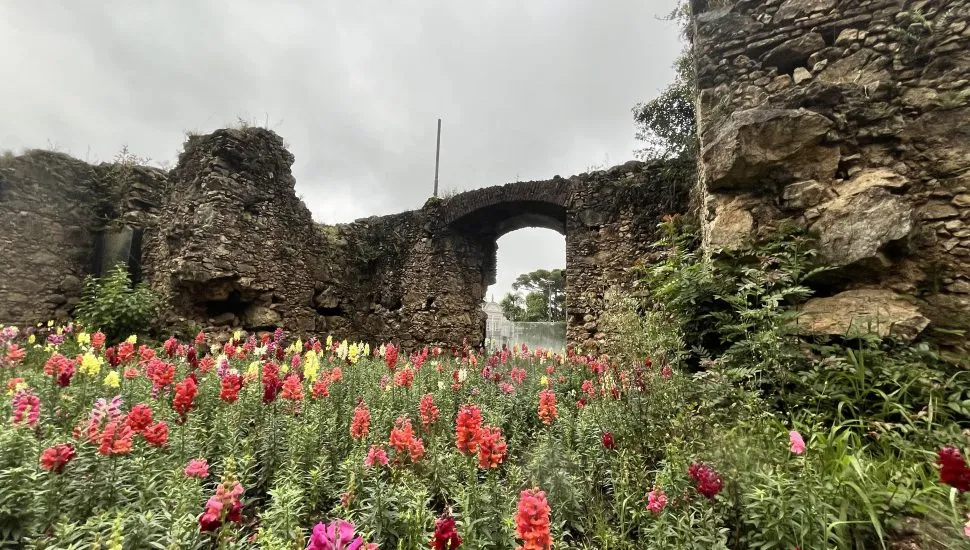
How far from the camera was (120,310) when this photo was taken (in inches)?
303

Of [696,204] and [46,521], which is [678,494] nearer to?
[46,521]

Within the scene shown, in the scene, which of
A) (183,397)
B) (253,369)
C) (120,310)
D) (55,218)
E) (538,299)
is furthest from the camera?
(538,299)

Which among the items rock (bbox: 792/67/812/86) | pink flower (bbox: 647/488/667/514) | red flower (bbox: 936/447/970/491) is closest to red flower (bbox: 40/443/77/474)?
pink flower (bbox: 647/488/667/514)

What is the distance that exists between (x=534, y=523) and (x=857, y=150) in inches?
173

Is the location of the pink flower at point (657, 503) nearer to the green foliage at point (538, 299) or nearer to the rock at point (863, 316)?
the rock at point (863, 316)

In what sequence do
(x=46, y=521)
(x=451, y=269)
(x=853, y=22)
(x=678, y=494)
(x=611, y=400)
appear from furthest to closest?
1. (x=451, y=269)
2. (x=853, y=22)
3. (x=611, y=400)
4. (x=678, y=494)
5. (x=46, y=521)

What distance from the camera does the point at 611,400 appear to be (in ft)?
11.5

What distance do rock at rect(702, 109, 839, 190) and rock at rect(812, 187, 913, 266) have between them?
355mm

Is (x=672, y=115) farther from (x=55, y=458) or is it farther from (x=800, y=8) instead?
(x=55, y=458)

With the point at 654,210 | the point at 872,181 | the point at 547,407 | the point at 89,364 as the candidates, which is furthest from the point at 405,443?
the point at 654,210

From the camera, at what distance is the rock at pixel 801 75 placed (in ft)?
13.5

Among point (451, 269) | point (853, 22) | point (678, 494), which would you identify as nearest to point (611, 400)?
point (678, 494)

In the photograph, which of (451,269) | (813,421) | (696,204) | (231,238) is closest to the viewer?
(813,421)

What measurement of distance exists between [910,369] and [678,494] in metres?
2.08
